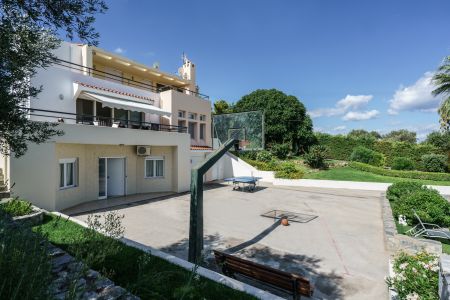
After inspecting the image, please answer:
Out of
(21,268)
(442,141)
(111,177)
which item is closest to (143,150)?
(111,177)

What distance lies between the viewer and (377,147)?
125 feet

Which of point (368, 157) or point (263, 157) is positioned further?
point (368, 157)

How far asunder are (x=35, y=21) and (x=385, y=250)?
13327mm

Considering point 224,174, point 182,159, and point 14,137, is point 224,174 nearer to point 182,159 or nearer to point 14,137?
point 182,159

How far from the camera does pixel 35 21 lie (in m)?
6.27

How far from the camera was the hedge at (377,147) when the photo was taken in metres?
34.3

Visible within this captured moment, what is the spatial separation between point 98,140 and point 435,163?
3419cm

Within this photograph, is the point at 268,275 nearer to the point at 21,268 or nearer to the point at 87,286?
the point at 87,286

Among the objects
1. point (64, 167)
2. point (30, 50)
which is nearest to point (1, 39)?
point (30, 50)

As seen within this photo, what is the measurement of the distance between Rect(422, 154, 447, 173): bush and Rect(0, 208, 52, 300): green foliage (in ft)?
122

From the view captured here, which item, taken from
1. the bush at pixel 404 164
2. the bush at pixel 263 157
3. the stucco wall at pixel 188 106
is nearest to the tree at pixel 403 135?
the bush at pixel 404 164

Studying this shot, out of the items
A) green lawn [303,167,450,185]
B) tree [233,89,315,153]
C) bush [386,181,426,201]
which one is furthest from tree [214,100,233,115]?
bush [386,181,426,201]

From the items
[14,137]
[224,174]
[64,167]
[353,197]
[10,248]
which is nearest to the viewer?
[10,248]

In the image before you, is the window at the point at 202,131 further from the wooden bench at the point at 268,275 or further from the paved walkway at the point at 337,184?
the wooden bench at the point at 268,275
